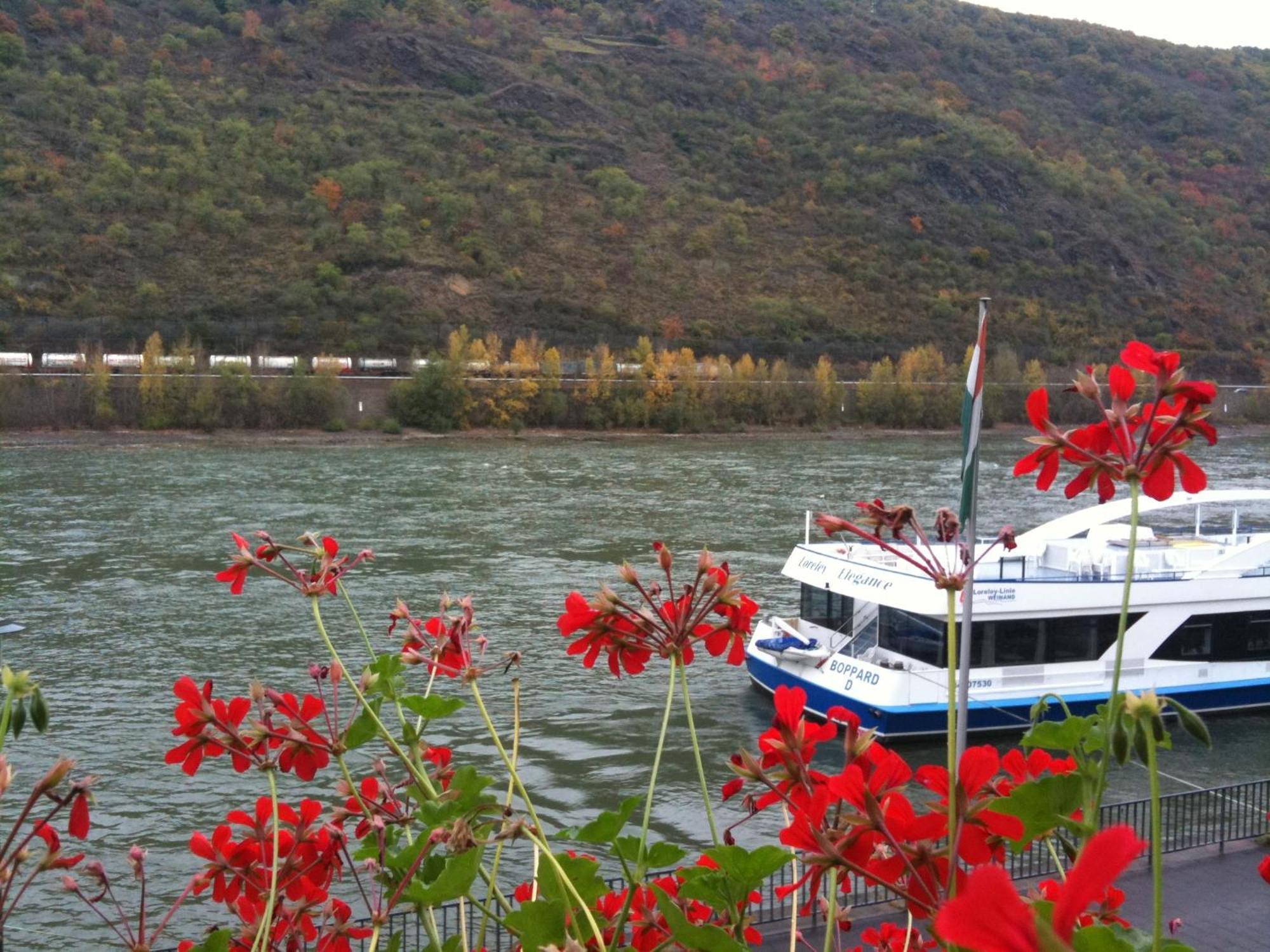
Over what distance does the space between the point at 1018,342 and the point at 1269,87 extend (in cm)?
9357

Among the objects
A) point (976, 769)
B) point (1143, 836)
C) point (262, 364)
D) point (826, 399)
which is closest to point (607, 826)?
point (976, 769)

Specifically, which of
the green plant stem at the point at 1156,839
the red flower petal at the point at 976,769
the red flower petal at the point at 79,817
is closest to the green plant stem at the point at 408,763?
the red flower petal at the point at 79,817

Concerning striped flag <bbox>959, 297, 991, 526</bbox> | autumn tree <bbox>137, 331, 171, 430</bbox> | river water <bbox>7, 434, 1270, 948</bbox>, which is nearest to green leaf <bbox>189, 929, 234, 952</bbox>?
river water <bbox>7, 434, 1270, 948</bbox>

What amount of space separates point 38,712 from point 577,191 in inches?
3793

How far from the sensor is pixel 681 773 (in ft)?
46.7

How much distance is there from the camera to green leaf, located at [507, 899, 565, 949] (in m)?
1.83

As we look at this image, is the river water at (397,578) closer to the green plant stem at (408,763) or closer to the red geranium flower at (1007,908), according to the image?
the green plant stem at (408,763)

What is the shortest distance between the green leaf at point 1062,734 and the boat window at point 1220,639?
14.9 metres

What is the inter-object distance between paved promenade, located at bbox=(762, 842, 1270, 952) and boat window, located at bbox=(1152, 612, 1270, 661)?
659 centimetres

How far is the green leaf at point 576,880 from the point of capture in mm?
2035

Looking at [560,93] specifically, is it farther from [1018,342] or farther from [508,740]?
[508,740]

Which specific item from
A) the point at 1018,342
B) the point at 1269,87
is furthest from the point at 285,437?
the point at 1269,87

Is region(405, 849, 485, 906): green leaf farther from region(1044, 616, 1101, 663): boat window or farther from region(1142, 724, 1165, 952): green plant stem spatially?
region(1044, 616, 1101, 663): boat window

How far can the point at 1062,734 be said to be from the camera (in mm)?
1822
